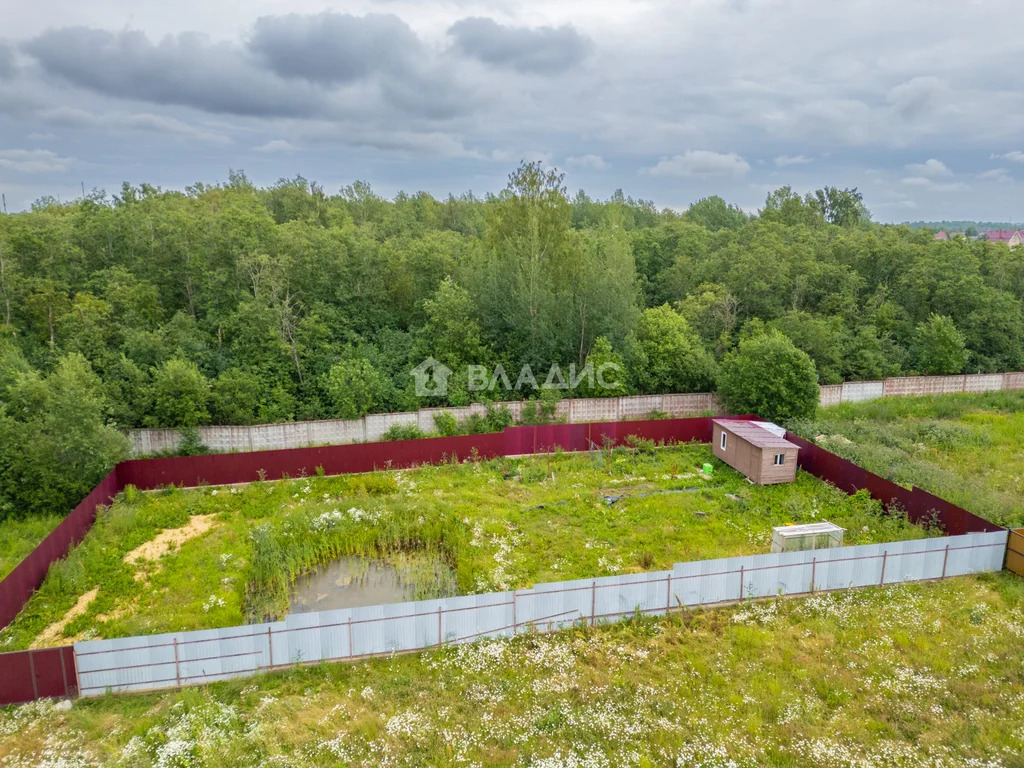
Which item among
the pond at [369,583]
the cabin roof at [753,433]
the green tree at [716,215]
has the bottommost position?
the pond at [369,583]

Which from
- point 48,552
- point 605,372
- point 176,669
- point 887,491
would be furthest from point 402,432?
point 887,491

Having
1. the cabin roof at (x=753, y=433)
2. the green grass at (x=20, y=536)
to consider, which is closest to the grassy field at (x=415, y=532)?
the green grass at (x=20, y=536)

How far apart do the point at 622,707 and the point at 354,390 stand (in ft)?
56.6

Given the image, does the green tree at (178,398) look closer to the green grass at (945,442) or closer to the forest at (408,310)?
the forest at (408,310)

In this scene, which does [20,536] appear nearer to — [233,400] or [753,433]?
[233,400]

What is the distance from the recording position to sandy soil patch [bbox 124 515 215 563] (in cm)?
1694

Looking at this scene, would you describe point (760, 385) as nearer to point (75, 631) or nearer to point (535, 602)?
point (535, 602)

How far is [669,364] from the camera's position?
28703mm

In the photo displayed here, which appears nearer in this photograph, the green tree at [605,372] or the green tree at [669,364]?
the green tree at [605,372]

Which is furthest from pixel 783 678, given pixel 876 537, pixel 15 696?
pixel 15 696

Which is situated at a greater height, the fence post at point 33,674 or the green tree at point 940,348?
the green tree at point 940,348

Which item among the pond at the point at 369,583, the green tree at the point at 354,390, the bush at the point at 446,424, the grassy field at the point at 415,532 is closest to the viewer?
the grassy field at the point at 415,532

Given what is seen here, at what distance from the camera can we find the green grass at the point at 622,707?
1023cm

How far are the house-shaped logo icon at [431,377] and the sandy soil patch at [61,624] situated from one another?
1411 cm
